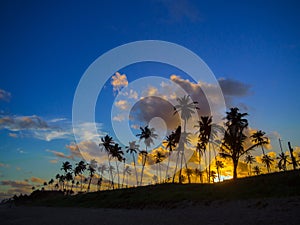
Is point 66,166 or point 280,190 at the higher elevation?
point 66,166

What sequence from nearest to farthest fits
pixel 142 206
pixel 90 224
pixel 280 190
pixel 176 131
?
pixel 90 224
pixel 280 190
pixel 142 206
pixel 176 131

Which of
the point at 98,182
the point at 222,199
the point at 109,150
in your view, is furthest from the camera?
the point at 98,182

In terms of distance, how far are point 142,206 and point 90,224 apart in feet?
47.8

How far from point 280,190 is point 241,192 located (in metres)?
4.01

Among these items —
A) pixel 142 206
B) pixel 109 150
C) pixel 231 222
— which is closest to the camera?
pixel 231 222

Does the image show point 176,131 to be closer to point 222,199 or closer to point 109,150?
point 109,150

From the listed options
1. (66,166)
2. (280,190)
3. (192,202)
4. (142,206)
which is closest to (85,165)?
(66,166)

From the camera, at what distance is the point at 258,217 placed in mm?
15086

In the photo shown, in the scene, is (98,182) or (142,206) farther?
(98,182)

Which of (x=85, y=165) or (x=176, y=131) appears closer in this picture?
(x=176, y=131)

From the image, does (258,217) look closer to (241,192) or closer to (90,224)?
(241,192)

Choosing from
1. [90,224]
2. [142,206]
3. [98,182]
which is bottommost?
[90,224]

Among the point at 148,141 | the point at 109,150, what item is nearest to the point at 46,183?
the point at 109,150

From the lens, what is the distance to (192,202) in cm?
2678
